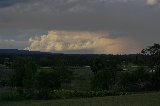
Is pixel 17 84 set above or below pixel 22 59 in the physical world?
below

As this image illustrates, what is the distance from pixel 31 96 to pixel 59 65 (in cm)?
3592

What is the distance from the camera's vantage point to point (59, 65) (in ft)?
362

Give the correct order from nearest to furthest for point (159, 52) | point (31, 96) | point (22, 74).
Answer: point (31, 96), point (22, 74), point (159, 52)

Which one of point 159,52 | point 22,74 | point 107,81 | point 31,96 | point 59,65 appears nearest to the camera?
point 31,96

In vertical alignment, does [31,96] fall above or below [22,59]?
below

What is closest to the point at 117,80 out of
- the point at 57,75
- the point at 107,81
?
the point at 107,81

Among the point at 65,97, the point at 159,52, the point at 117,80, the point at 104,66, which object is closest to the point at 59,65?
the point at 104,66

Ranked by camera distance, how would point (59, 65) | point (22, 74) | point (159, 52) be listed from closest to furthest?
point (22, 74) → point (159, 52) → point (59, 65)

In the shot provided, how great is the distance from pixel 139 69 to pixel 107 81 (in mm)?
8425

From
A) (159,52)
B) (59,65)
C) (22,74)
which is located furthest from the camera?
(59,65)

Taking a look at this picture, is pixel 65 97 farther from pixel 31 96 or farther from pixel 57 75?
pixel 57 75

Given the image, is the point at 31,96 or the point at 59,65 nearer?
the point at 31,96

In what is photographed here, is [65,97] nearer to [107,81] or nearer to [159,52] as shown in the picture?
[107,81]

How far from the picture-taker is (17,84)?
8731 cm
